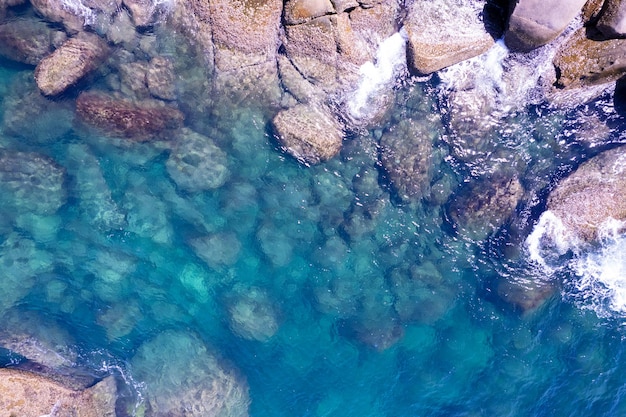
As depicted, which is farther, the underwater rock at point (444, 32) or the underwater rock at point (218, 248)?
the underwater rock at point (218, 248)

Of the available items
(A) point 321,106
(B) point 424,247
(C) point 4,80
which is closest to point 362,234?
(B) point 424,247

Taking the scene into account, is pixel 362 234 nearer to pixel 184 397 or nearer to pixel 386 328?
pixel 386 328

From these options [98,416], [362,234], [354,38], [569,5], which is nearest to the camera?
[569,5]

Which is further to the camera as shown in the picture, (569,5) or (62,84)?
(62,84)

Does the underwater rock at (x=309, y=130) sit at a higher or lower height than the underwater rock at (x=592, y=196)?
lower

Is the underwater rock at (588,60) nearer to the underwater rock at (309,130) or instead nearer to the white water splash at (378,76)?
the white water splash at (378,76)

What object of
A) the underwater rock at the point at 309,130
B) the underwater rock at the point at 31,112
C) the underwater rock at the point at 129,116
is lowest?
the underwater rock at the point at 31,112

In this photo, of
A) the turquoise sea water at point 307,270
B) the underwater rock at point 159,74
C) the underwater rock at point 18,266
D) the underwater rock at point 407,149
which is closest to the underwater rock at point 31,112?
the turquoise sea water at point 307,270
